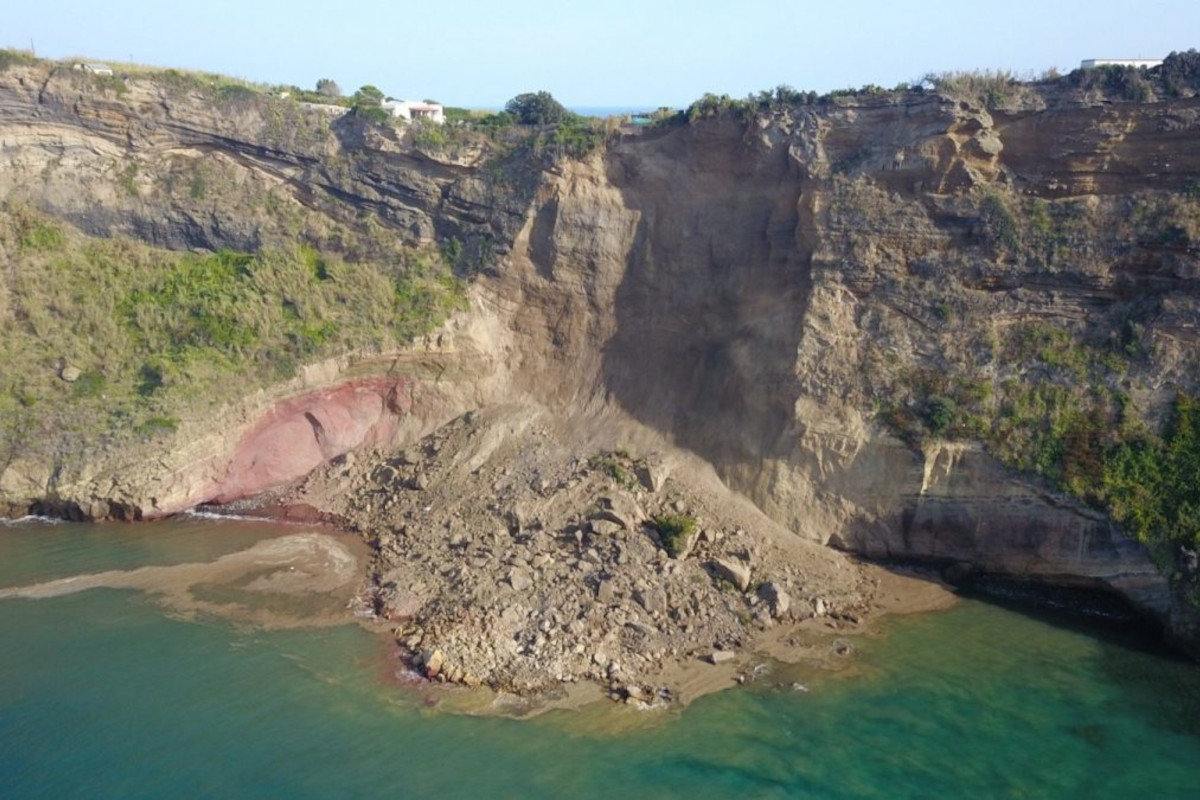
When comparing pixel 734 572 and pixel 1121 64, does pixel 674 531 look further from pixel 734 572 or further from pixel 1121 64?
pixel 1121 64

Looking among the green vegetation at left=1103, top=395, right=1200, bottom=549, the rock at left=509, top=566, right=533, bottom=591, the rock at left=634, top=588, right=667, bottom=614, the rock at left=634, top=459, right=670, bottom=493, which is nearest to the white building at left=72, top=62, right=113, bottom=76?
the rock at left=634, top=459, right=670, bottom=493

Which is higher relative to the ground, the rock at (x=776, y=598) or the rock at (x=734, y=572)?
the rock at (x=734, y=572)

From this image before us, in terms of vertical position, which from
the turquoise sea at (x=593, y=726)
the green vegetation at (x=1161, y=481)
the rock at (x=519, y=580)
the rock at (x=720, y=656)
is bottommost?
the turquoise sea at (x=593, y=726)

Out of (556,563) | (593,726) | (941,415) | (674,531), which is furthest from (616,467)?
(593,726)

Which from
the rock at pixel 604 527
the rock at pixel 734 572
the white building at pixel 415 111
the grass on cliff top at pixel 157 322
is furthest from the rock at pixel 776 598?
the white building at pixel 415 111

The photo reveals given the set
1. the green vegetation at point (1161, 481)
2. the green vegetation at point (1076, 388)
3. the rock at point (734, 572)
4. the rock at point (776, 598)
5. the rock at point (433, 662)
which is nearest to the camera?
the rock at point (433, 662)

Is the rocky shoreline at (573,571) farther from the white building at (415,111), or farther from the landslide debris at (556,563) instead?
the white building at (415,111)
